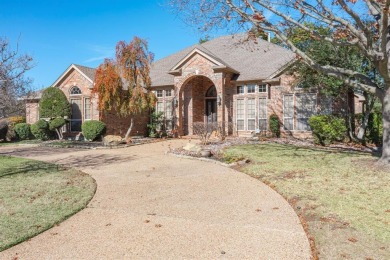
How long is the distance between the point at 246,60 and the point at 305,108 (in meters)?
6.32

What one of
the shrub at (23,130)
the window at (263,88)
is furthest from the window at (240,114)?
the shrub at (23,130)

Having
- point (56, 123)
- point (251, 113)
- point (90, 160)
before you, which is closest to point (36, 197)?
point (90, 160)

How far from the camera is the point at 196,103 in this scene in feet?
76.1

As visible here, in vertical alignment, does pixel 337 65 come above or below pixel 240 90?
above

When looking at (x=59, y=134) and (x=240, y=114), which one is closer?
(x=240, y=114)

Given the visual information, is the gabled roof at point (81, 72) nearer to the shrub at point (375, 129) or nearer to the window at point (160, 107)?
the window at point (160, 107)

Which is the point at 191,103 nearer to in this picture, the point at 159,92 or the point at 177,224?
the point at 159,92

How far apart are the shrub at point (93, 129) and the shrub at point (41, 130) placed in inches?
111

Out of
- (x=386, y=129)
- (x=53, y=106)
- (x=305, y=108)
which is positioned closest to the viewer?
(x=386, y=129)

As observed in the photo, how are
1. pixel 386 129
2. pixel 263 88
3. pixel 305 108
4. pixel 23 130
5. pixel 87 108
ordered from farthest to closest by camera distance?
pixel 23 130 → pixel 87 108 → pixel 263 88 → pixel 305 108 → pixel 386 129

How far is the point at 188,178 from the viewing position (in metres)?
8.98

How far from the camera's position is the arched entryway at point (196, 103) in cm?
2273

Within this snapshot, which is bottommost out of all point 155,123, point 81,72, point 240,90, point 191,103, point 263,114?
point 155,123

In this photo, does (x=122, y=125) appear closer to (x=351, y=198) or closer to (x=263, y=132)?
(x=263, y=132)
